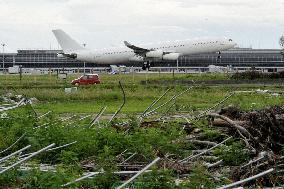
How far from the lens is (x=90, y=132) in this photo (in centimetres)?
1237

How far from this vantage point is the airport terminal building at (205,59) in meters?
136

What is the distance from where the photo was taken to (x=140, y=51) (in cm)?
8075

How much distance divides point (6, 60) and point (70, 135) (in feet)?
469

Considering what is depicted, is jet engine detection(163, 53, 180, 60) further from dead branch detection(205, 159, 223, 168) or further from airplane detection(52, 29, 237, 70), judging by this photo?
dead branch detection(205, 159, 223, 168)

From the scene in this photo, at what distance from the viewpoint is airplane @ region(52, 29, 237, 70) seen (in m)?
80.1

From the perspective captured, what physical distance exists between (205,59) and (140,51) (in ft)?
191

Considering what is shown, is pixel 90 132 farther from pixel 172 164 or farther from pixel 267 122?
pixel 267 122

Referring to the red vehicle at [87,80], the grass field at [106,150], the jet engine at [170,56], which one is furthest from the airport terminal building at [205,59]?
the grass field at [106,150]

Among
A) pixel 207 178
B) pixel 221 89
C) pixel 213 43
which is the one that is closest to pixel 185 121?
pixel 207 178

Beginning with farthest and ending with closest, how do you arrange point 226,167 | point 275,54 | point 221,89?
point 275,54
point 221,89
point 226,167

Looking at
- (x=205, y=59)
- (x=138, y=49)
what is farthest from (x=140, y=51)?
(x=205, y=59)

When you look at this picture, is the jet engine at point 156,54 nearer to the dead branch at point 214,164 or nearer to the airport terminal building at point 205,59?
the airport terminal building at point 205,59

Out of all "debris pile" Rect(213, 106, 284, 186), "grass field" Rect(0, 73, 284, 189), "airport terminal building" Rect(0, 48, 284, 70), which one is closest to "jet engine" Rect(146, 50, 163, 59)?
"airport terminal building" Rect(0, 48, 284, 70)

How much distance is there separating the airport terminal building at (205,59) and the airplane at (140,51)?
37505 mm
